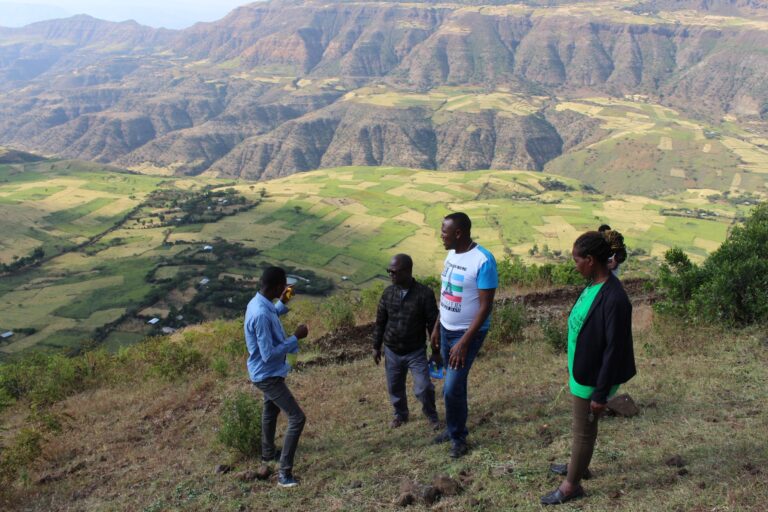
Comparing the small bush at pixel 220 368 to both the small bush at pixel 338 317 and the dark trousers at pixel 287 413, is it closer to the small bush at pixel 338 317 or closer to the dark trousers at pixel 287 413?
the small bush at pixel 338 317

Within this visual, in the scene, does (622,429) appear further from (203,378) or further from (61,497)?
(203,378)

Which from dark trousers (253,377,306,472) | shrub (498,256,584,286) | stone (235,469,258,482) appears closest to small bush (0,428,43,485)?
stone (235,469,258,482)

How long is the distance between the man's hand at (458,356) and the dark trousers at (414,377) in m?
1.01

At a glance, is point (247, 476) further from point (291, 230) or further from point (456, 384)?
point (291, 230)

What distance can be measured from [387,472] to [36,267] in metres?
78.9

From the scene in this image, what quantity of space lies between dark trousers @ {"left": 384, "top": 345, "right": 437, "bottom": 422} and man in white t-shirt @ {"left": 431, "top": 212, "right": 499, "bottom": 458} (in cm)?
73

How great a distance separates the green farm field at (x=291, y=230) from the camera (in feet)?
188

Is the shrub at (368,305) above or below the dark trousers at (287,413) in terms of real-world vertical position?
below

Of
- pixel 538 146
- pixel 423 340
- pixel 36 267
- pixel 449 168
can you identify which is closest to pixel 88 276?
pixel 36 267

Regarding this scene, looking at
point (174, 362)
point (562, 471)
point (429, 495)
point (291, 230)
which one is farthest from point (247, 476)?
point (291, 230)

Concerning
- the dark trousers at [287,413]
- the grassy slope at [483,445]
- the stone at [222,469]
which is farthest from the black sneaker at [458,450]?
the stone at [222,469]

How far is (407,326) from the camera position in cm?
633

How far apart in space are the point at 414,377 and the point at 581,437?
8.26 feet

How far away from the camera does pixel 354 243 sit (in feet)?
252
